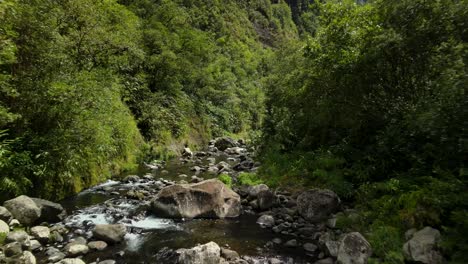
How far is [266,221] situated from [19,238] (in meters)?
7.80

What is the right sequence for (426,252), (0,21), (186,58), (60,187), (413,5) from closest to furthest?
(426,252) < (0,21) < (413,5) < (60,187) < (186,58)

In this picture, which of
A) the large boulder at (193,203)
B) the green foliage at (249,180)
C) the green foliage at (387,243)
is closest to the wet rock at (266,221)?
the large boulder at (193,203)

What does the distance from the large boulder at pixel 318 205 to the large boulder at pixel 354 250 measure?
3191 millimetres

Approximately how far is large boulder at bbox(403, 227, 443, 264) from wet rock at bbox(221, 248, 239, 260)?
14.6 ft

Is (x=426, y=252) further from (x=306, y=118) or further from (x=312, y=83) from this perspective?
(x=306, y=118)

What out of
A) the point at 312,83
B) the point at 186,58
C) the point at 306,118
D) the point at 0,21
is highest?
the point at 186,58

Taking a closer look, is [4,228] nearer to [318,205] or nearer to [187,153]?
[318,205]

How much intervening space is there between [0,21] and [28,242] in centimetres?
664

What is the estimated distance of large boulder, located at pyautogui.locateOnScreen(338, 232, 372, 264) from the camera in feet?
28.3

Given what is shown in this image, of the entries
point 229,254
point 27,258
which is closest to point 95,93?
point 27,258

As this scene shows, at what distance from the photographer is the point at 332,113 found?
15031 millimetres

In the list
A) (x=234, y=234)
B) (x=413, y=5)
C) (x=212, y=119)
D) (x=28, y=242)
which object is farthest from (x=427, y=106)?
(x=212, y=119)

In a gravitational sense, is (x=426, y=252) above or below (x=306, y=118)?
below

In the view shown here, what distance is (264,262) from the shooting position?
9367 millimetres
